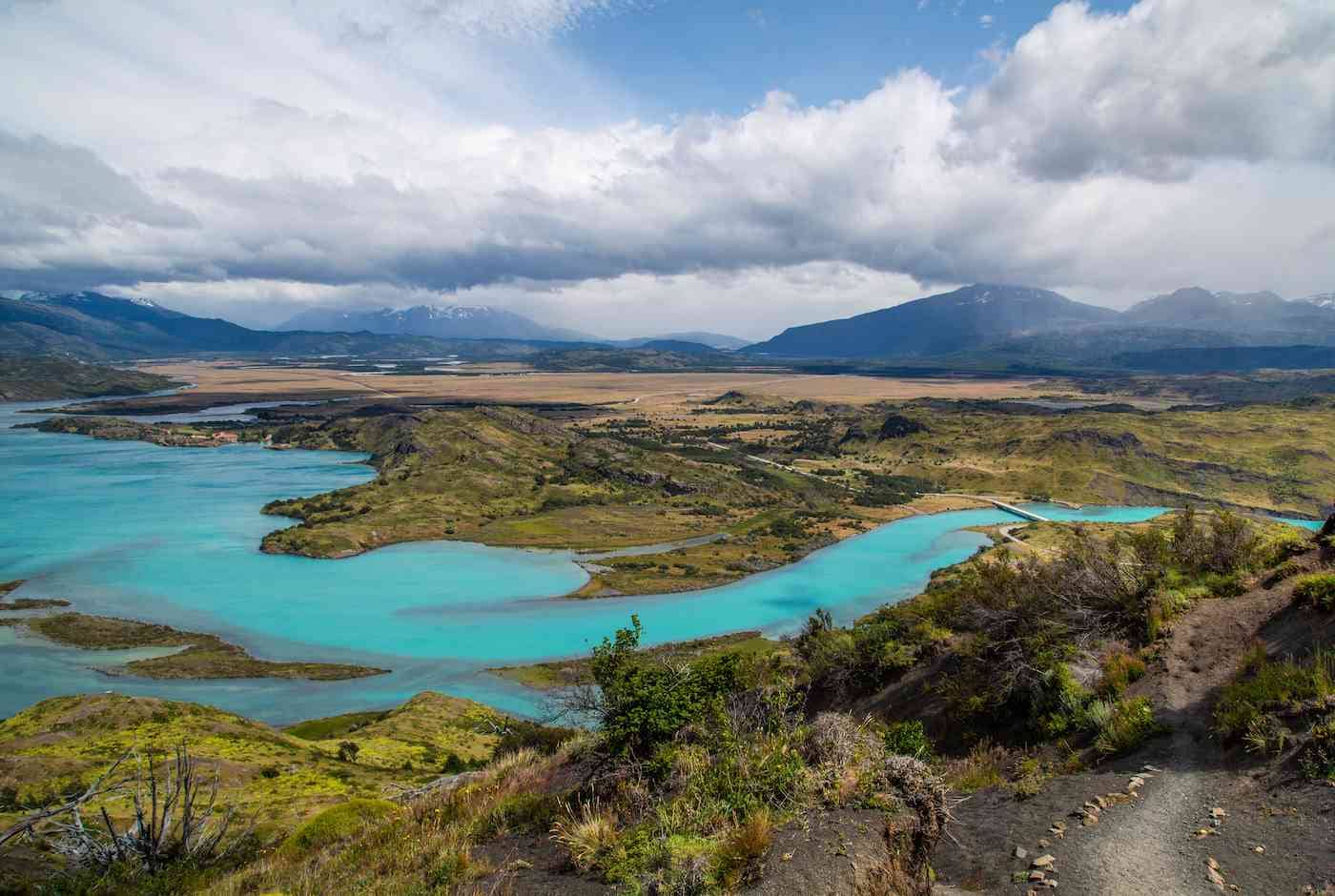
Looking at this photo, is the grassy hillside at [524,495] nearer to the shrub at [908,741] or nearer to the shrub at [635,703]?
the shrub at [908,741]

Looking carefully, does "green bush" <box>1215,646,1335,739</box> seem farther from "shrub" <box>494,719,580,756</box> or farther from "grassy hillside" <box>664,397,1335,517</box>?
"grassy hillside" <box>664,397,1335,517</box>

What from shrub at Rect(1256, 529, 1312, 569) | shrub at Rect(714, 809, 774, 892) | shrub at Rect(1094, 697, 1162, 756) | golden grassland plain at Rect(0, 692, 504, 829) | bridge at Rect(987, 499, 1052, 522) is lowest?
bridge at Rect(987, 499, 1052, 522)

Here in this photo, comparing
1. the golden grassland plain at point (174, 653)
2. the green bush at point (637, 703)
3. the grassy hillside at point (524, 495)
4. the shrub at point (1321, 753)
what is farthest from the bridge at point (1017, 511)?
the green bush at point (637, 703)

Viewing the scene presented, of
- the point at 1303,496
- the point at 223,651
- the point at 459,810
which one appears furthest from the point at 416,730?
the point at 1303,496

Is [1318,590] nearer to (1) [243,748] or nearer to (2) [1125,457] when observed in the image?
(1) [243,748]

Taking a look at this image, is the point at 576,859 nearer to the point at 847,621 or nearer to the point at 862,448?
the point at 847,621

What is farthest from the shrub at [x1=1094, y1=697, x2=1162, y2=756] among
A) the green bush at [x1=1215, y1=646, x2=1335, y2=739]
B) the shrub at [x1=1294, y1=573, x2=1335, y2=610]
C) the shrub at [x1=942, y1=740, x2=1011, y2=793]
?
the shrub at [x1=1294, y1=573, x2=1335, y2=610]
